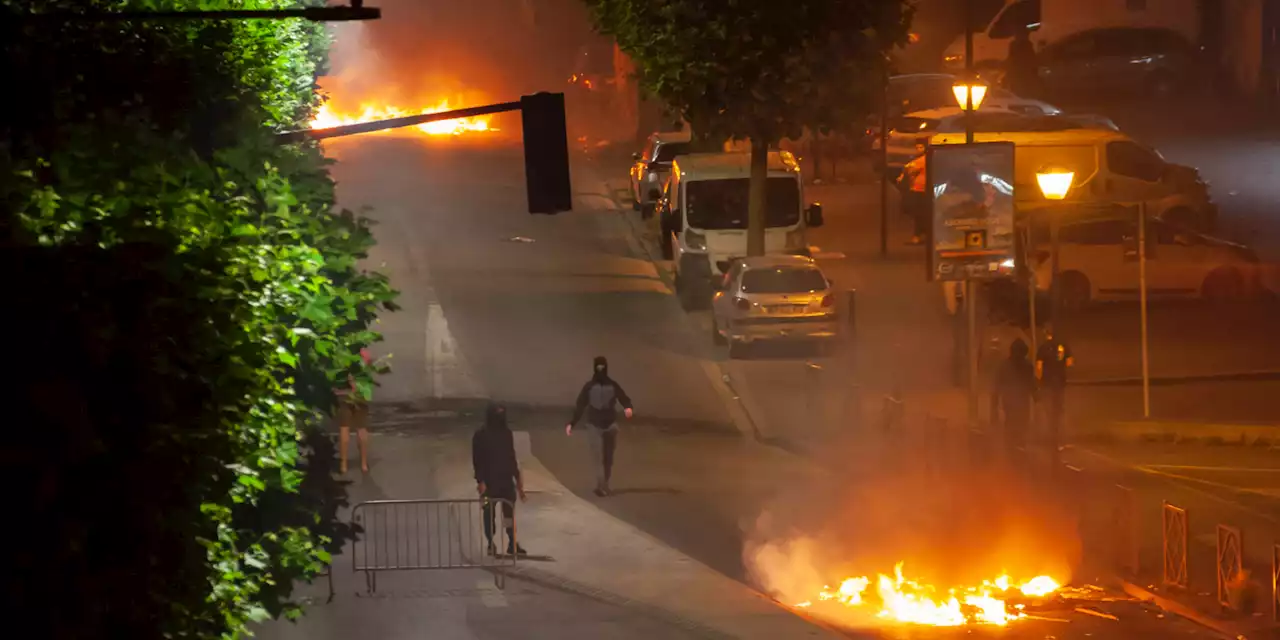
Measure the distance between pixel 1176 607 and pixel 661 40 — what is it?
16.0 metres

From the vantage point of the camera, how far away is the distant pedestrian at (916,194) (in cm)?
3253

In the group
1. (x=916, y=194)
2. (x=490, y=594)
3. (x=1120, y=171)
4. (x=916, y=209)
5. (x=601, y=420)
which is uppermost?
(x=1120, y=171)

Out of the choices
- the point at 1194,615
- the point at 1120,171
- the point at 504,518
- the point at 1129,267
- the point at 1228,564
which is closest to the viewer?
the point at 1194,615

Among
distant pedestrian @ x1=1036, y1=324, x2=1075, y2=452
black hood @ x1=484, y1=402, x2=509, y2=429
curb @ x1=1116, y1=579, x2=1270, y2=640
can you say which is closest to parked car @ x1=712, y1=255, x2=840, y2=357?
distant pedestrian @ x1=1036, y1=324, x2=1075, y2=452

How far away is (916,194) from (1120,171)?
4.00 metres

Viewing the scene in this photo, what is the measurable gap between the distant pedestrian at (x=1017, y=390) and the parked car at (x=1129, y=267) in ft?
19.4

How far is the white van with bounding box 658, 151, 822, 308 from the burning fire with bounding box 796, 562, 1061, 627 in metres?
14.2

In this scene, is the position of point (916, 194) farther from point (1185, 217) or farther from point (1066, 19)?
point (1066, 19)

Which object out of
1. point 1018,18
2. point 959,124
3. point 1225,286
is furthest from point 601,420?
point 1018,18

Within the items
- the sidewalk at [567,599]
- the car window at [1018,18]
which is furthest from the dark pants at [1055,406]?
the car window at [1018,18]

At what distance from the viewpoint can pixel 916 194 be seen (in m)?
33.1

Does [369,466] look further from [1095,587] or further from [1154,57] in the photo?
[1154,57]

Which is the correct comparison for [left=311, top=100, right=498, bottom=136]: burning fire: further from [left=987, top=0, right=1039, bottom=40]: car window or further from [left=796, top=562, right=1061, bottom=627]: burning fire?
[left=796, top=562, right=1061, bottom=627]: burning fire

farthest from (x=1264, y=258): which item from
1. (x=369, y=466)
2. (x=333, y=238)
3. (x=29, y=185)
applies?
(x=29, y=185)
